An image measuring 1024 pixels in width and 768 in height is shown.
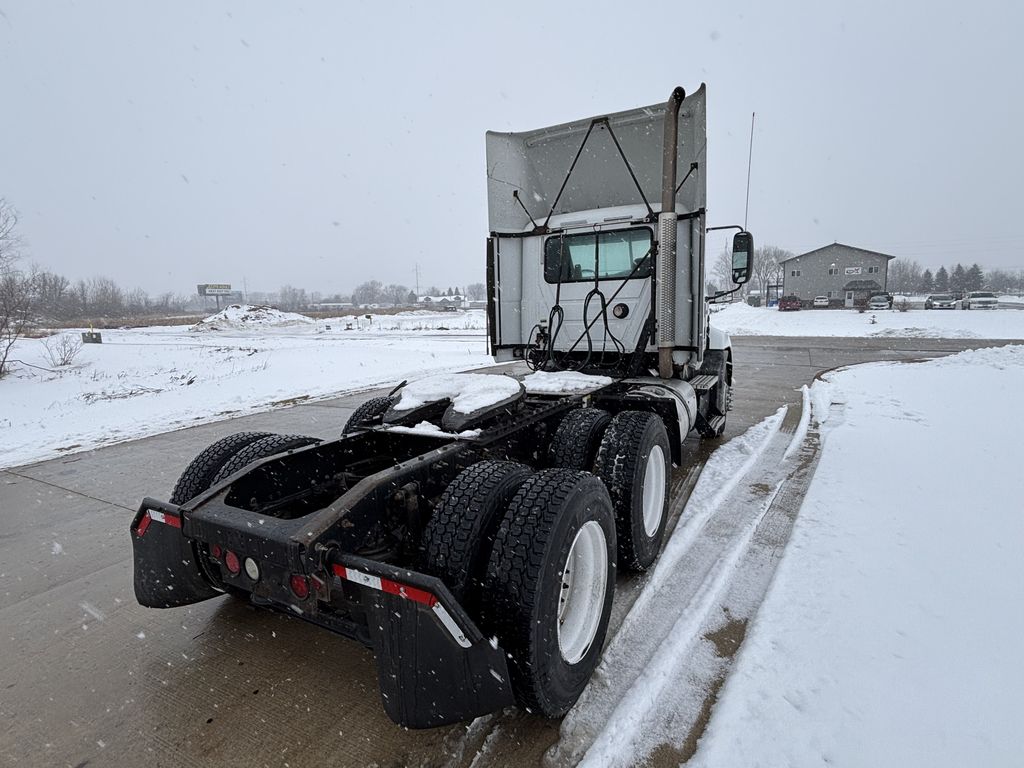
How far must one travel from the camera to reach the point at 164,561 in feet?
8.57

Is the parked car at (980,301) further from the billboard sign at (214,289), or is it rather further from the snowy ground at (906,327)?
the billboard sign at (214,289)

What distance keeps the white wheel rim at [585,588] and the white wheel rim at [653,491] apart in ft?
3.20

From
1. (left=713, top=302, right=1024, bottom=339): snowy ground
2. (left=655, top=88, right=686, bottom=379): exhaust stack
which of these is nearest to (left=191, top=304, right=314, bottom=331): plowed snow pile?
(left=713, top=302, right=1024, bottom=339): snowy ground

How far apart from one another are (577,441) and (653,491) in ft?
2.20

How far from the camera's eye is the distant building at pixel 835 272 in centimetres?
5350

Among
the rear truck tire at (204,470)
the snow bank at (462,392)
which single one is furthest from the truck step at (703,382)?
the rear truck tire at (204,470)

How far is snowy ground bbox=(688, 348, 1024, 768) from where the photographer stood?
81.8 inches

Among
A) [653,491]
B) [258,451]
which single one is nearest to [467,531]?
[258,451]

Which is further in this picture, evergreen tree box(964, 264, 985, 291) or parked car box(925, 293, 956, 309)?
evergreen tree box(964, 264, 985, 291)

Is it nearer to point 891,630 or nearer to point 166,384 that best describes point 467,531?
point 891,630

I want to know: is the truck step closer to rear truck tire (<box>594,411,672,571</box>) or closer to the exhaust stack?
the exhaust stack

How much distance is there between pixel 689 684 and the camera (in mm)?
2449

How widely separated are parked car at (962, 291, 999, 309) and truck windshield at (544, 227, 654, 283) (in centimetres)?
4826

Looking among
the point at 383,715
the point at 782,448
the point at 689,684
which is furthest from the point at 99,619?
the point at 782,448
